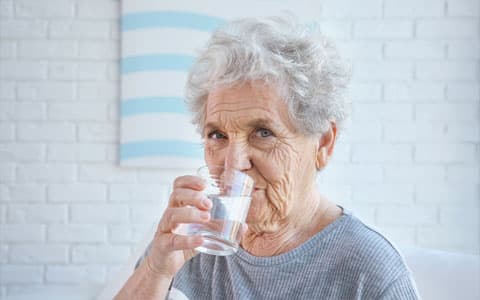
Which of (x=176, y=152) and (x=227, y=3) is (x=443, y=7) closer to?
(x=227, y=3)

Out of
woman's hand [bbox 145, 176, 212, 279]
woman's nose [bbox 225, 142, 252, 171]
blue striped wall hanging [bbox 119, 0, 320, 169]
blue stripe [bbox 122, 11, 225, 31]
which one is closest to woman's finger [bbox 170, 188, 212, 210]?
woman's hand [bbox 145, 176, 212, 279]

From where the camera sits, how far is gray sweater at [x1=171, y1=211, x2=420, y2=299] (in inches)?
40.4

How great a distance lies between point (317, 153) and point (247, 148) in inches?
6.6

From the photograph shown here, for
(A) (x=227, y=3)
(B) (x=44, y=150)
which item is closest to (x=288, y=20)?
Answer: (A) (x=227, y=3)

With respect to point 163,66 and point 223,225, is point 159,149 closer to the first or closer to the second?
point 163,66

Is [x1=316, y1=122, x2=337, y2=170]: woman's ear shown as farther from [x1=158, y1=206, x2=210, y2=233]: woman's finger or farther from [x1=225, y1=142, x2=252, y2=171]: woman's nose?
[x1=158, y1=206, x2=210, y2=233]: woman's finger

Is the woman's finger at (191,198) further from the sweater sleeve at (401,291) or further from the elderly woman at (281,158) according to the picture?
the sweater sleeve at (401,291)

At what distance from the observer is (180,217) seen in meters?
0.95

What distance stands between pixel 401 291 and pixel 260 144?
1.21 feet

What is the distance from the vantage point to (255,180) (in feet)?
3.44

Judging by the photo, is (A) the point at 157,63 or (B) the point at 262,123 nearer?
(B) the point at 262,123

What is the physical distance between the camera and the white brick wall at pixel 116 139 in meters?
2.12

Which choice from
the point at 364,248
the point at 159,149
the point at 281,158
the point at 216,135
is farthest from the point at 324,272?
the point at 159,149

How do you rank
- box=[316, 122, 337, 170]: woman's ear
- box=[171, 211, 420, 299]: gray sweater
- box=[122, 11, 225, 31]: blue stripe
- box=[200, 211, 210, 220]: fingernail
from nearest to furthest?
box=[200, 211, 210, 220]: fingernail < box=[171, 211, 420, 299]: gray sweater < box=[316, 122, 337, 170]: woman's ear < box=[122, 11, 225, 31]: blue stripe
